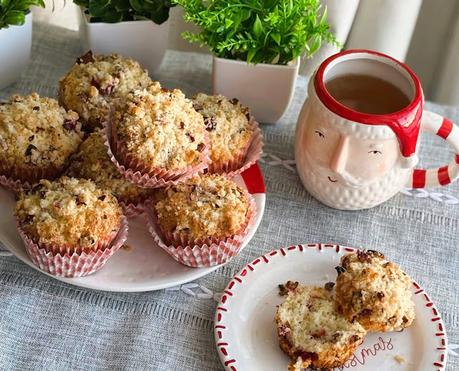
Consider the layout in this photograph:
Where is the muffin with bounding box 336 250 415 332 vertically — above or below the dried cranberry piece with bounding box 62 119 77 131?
below

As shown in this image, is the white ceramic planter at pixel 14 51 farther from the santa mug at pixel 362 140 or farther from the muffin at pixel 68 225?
the santa mug at pixel 362 140

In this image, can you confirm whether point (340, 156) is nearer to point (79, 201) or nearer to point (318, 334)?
point (318, 334)

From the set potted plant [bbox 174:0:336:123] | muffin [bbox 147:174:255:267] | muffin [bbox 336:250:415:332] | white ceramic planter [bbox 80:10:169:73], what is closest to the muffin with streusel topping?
muffin [bbox 147:174:255:267]

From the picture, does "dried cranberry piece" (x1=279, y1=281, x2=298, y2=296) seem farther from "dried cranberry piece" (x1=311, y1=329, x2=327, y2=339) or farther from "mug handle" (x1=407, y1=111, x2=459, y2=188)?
"mug handle" (x1=407, y1=111, x2=459, y2=188)

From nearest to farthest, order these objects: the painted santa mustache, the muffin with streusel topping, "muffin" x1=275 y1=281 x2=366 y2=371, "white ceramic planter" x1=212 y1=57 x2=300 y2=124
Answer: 1. "muffin" x1=275 y1=281 x2=366 y2=371
2. the muffin with streusel topping
3. the painted santa mustache
4. "white ceramic planter" x1=212 y1=57 x2=300 y2=124

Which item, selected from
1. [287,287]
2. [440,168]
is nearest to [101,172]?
[287,287]


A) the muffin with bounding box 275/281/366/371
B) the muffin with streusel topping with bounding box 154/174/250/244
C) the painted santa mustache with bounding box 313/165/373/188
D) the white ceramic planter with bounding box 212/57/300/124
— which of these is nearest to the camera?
the muffin with bounding box 275/281/366/371

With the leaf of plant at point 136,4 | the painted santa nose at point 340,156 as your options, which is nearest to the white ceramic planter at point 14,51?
the leaf of plant at point 136,4
